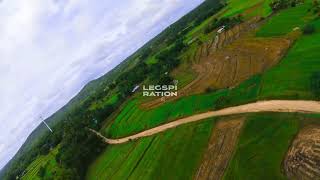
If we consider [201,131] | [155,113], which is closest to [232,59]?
[155,113]

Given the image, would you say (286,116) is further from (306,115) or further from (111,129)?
(111,129)

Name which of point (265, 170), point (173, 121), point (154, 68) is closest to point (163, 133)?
point (173, 121)

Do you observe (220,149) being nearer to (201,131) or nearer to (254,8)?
(201,131)

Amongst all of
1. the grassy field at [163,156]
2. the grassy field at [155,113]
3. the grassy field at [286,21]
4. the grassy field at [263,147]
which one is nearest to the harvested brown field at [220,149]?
the grassy field at [163,156]

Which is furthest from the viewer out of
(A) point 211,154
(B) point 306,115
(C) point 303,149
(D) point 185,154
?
(D) point 185,154

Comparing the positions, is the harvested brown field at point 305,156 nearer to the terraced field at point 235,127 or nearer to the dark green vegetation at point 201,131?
the terraced field at point 235,127

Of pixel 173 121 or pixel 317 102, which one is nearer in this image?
pixel 317 102
